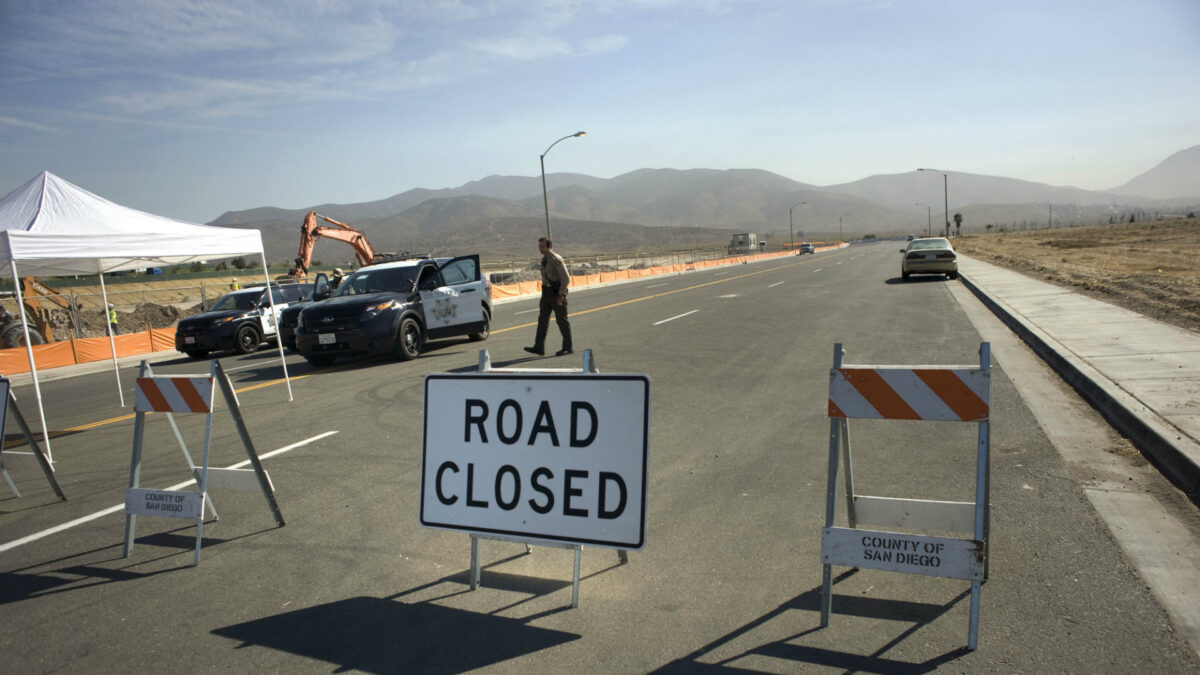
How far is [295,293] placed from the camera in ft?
68.7

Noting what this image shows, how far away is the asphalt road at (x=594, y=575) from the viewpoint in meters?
3.53

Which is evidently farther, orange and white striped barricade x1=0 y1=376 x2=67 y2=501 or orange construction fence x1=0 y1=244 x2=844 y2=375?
orange construction fence x1=0 y1=244 x2=844 y2=375

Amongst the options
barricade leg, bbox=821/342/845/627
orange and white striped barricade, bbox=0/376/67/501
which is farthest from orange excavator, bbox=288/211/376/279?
barricade leg, bbox=821/342/845/627

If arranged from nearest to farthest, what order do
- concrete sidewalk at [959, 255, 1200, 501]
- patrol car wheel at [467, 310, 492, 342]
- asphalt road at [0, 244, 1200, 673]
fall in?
asphalt road at [0, 244, 1200, 673] < concrete sidewalk at [959, 255, 1200, 501] < patrol car wheel at [467, 310, 492, 342]

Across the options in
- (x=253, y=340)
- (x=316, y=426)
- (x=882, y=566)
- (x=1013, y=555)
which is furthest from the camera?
(x=253, y=340)

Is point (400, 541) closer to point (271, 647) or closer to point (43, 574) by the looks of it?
point (271, 647)

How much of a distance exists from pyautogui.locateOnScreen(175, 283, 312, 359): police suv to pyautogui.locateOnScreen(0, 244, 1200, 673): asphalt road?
10.6m

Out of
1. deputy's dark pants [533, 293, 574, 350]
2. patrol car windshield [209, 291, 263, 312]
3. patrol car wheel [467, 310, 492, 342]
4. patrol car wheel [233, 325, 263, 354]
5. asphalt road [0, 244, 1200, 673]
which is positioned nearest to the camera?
asphalt road [0, 244, 1200, 673]

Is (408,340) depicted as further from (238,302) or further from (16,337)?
(16,337)

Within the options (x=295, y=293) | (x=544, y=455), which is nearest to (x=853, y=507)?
(x=544, y=455)

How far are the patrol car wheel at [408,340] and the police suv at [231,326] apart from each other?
575 cm

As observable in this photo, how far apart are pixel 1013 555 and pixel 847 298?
58.6 ft

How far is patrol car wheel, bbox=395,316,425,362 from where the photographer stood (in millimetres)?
13695

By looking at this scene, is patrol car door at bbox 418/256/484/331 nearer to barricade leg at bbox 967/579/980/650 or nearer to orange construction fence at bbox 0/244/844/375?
orange construction fence at bbox 0/244/844/375
